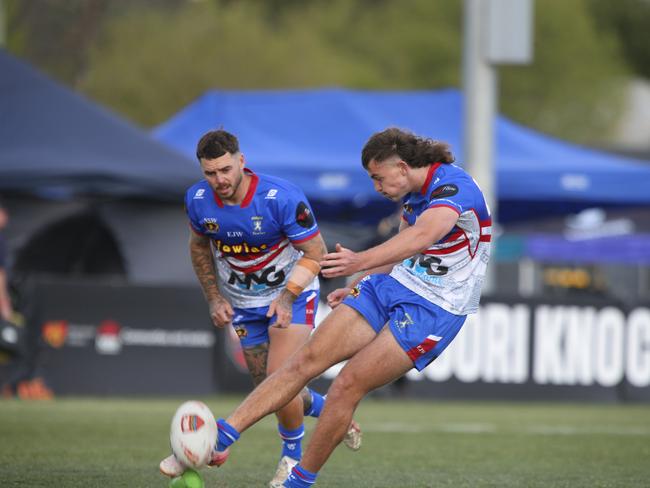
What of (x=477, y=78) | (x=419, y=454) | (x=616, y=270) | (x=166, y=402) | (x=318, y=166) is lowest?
(x=616, y=270)

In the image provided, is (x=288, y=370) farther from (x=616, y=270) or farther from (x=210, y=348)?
(x=616, y=270)

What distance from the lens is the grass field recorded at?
→ 328 inches

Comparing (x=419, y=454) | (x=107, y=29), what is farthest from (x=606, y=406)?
(x=107, y=29)

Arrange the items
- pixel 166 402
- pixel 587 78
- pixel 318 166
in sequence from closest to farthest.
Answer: pixel 166 402 < pixel 318 166 < pixel 587 78

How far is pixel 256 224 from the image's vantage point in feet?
25.9

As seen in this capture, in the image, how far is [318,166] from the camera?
18781 mm

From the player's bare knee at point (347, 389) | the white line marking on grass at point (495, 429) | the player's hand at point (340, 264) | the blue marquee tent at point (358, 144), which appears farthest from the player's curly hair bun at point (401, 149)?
the blue marquee tent at point (358, 144)

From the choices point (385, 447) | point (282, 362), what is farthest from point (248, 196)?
point (385, 447)

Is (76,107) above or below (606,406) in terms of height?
above

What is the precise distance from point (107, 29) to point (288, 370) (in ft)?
96.7

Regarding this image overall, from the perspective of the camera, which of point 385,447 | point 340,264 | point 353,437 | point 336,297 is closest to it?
point 340,264

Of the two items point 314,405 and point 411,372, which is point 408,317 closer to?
point 314,405

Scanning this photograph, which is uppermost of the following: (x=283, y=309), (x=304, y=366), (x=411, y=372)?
(x=283, y=309)

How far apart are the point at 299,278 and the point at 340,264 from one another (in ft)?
4.08
